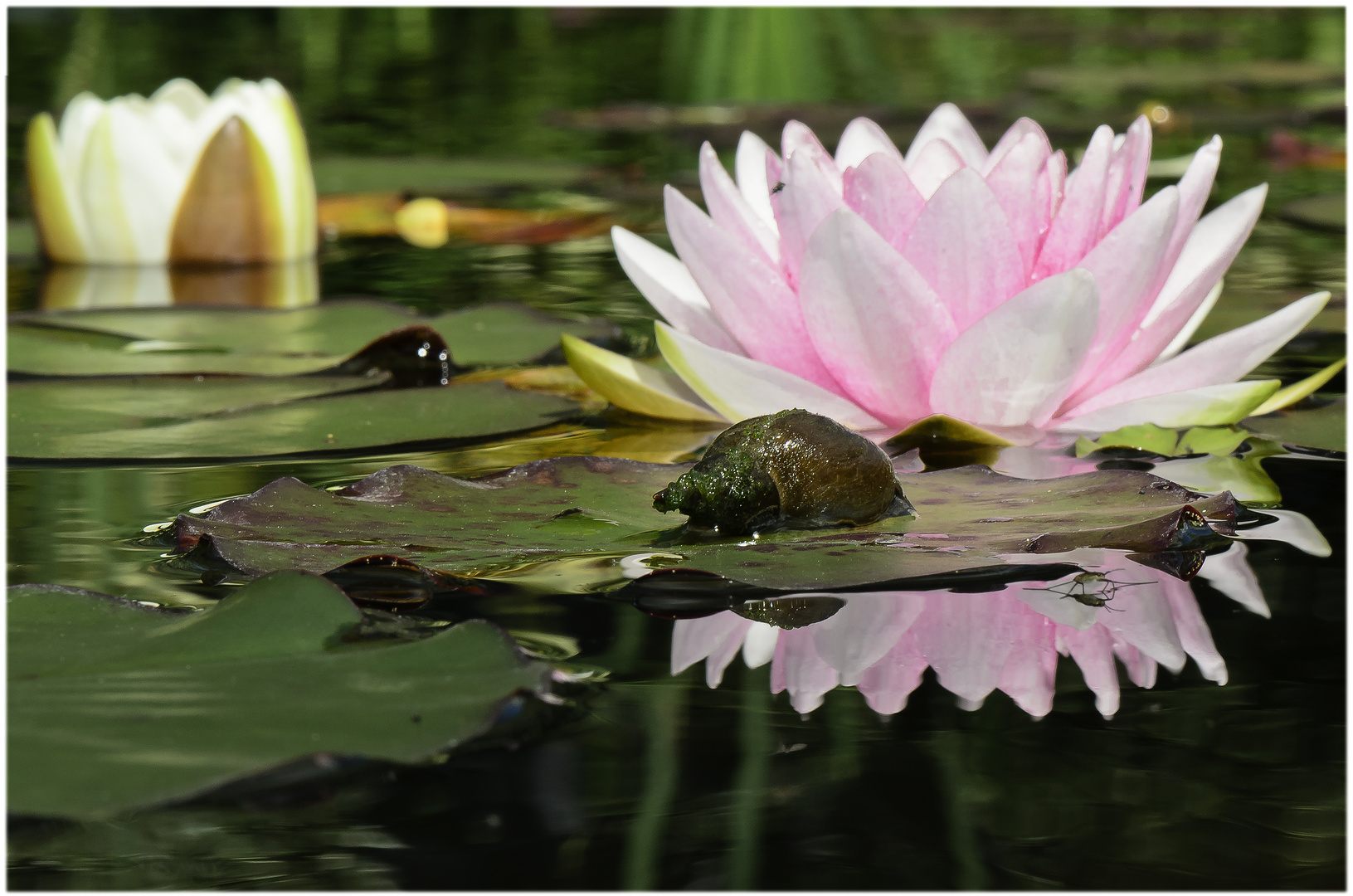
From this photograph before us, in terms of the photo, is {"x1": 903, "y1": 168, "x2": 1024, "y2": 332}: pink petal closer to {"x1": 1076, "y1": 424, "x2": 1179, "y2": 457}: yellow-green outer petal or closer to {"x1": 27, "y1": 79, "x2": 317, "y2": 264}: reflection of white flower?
{"x1": 1076, "y1": 424, "x2": 1179, "y2": 457}: yellow-green outer petal

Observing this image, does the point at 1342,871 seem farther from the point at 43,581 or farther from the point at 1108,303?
the point at 43,581

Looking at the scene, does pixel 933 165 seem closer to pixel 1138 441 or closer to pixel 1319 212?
pixel 1138 441

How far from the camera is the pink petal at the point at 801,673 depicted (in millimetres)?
1059

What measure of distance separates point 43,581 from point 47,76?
6605 mm

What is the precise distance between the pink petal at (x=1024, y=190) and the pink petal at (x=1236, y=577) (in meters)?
0.43

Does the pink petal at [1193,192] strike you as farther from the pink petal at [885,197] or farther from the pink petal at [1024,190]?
the pink petal at [885,197]

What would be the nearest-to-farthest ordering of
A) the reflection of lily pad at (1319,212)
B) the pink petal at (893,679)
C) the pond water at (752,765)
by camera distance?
1. the pond water at (752,765)
2. the pink petal at (893,679)
3. the reflection of lily pad at (1319,212)

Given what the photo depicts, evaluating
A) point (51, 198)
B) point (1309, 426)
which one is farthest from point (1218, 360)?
point (51, 198)

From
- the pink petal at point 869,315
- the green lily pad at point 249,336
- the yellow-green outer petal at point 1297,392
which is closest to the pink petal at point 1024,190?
the pink petal at point 869,315

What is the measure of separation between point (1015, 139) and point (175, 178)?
201cm

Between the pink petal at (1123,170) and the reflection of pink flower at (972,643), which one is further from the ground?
the pink petal at (1123,170)

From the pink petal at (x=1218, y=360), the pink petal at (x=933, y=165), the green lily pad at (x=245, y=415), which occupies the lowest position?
the green lily pad at (x=245, y=415)

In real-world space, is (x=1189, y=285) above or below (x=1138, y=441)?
above

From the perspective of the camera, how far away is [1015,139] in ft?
5.67
